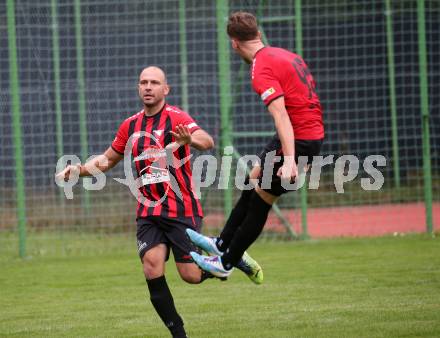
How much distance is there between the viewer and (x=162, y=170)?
23.8 ft

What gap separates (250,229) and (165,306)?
0.98m

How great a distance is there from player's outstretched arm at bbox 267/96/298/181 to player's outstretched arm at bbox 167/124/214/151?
0.67 m

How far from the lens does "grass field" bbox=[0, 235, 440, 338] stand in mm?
7785

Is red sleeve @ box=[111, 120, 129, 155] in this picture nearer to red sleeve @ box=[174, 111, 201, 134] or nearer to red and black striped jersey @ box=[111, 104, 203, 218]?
red and black striped jersey @ box=[111, 104, 203, 218]

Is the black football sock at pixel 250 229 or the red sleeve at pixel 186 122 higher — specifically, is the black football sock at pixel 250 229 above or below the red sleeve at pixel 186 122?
below

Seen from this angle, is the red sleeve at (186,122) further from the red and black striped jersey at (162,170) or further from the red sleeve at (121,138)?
the red sleeve at (121,138)

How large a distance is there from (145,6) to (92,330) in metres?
7.70

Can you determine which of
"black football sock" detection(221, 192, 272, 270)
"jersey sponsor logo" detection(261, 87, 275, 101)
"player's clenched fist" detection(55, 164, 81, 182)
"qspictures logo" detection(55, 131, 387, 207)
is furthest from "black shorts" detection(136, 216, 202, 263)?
"jersey sponsor logo" detection(261, 87, 275, 101)

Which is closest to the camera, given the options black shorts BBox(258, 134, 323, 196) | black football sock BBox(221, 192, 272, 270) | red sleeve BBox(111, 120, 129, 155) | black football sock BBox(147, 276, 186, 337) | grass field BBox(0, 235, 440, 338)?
black shorts BBox(258, 134, 323, 196)

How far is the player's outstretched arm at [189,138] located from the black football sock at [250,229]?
604 mm

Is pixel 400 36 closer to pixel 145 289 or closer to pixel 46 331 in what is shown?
pixel 145 289

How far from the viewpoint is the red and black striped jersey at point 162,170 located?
726cm

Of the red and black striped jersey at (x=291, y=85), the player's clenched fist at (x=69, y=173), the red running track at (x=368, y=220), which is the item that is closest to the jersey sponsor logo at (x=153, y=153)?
the player's clenched fist at (x=69, y=173)

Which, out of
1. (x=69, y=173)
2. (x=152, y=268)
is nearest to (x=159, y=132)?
(x=69, y=173)
